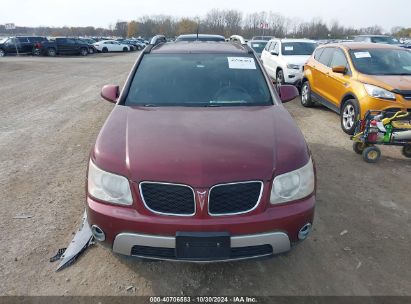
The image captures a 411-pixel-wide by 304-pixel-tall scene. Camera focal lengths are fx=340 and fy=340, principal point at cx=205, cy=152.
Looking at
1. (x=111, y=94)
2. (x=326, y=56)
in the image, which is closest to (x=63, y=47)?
(x=326, y=56)

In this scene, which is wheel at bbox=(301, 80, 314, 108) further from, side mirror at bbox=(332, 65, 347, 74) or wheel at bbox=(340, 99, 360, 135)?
wheel at bbox=(340, 99, 360, 135)

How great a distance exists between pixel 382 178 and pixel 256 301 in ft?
9.92

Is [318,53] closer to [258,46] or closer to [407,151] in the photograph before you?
[407,151]

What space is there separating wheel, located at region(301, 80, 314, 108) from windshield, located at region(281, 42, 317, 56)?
2629 mm

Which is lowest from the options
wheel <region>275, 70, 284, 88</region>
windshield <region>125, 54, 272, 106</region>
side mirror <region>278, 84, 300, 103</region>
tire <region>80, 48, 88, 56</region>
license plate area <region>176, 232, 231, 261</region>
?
tire <region>80, 48, 88, 56</region>

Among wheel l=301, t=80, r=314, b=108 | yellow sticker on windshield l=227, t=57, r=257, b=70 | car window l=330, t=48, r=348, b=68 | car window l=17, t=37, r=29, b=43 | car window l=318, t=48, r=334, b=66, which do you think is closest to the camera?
yellow sticker on windshield l=227, t=57, r=257, b=70

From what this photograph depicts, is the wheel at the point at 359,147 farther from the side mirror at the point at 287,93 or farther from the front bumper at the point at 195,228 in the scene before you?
the front bumper at the point at 195,228

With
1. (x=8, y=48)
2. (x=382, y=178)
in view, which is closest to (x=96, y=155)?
(x=382, y=178)

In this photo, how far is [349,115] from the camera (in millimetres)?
6559

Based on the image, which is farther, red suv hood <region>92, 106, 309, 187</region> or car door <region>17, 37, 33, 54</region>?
car door <region>17, 37, 33, 54</region>

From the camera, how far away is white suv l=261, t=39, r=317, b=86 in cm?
1035

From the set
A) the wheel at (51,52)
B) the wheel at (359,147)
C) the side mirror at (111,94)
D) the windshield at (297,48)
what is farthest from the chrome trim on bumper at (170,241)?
the wheel at (51,52)

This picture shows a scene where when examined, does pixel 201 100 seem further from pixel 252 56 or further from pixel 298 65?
pixel 298 65

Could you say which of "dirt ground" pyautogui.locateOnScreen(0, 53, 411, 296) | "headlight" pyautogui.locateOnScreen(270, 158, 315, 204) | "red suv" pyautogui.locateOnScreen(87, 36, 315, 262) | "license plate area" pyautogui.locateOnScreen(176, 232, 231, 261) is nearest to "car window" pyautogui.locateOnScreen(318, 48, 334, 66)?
"dirt ground" pyautogui.locateOnScreen(0, 53, 411, 296)
